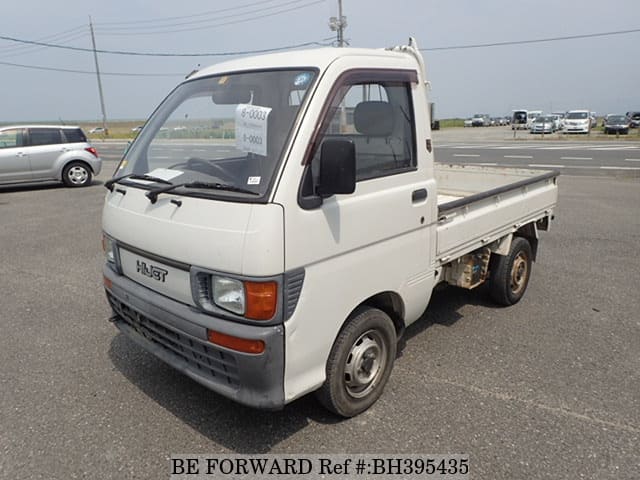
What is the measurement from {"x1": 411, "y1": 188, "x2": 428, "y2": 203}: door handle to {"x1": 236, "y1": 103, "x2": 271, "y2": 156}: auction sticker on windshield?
3.45ft

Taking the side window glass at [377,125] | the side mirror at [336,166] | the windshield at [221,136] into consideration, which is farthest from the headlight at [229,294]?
the side window glass at [377,125]

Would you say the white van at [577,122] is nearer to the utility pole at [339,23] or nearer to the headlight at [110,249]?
the utility pole at [339,23]

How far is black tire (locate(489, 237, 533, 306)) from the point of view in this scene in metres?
4.41

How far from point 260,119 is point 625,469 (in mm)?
2683

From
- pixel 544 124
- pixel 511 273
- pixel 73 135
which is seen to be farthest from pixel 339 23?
pixel 511 273

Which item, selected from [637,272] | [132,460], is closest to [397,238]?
[132,460]

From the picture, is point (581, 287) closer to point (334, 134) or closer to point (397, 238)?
point (397, 238)

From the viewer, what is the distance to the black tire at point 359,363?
8.92 ft

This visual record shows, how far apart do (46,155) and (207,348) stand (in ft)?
39.6

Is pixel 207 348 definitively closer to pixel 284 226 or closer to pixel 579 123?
pixel 284 226

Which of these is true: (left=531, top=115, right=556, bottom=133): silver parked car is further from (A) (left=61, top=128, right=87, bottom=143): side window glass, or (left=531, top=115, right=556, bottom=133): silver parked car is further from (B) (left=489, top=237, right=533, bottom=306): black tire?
(B) (left=489, top=237, right=533, bottom=306): black tire

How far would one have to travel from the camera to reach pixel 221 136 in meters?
3.08

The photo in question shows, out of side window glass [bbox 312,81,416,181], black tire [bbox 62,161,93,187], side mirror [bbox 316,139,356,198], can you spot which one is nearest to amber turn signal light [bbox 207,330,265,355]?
side mirror [bbox 316,139,356,198]

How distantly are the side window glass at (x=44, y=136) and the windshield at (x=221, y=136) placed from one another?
10.7 metres
